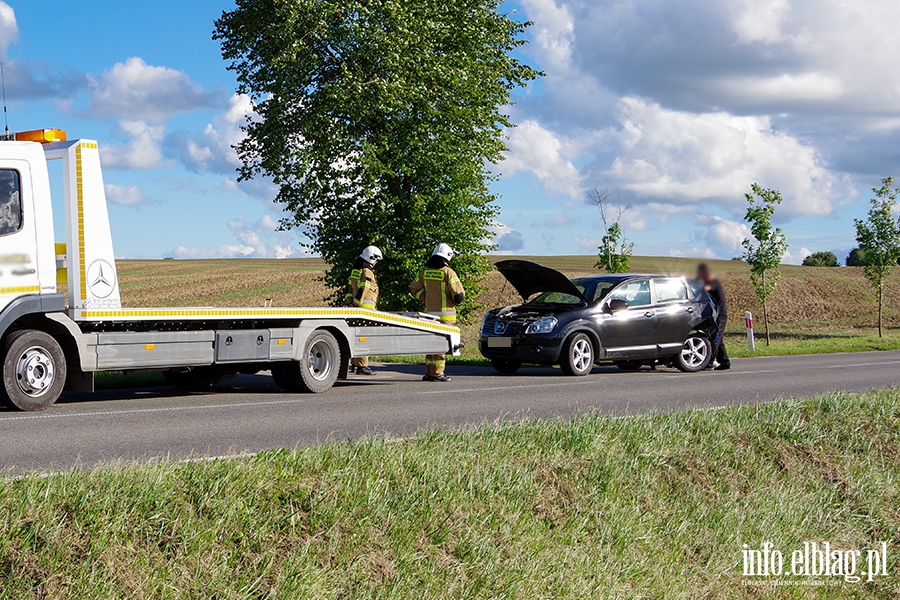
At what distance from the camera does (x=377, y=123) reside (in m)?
24.4

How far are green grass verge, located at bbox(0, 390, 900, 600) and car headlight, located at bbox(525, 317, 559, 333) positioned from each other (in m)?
6.83

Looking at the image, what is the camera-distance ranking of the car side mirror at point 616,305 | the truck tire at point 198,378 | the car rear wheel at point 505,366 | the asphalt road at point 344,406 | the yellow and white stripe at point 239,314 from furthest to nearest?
the car rear wheel at point 505,366 < the car side mirror at point 616,305 < the truck tire at point 198,378 < the yellow and white stripe at point 239,314 < the asphalt road at point 344,406

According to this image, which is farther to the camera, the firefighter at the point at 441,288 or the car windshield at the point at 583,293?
the car windshield at the point at 583,293

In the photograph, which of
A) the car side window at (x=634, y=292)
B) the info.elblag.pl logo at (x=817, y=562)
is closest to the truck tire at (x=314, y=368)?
the car side window at (x=634, y=292)

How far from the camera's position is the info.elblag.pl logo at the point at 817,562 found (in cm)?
628

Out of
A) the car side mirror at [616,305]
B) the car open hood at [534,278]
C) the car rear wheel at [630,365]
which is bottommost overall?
the car rear wheel at [630,365]

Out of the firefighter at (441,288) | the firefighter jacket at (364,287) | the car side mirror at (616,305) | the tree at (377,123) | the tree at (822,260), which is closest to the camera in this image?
the firefighter at (441,288)

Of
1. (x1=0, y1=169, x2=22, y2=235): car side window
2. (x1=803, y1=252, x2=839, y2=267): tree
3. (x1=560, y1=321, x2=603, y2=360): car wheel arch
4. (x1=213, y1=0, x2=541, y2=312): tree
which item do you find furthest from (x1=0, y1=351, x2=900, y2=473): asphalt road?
(x1=803, y1=252, x2=839, y2=267): tree

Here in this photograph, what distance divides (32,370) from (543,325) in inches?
314

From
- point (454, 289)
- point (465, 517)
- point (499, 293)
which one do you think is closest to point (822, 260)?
point (499, 293)

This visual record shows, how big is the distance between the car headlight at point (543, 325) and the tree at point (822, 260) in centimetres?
8248

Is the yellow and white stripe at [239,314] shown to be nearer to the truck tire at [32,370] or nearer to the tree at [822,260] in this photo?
the truck tire at [32,370]

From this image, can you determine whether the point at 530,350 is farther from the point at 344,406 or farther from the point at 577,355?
the point at 344,406

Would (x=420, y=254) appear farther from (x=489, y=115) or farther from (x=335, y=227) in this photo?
(x=489, y=115)
